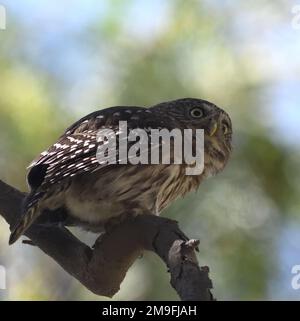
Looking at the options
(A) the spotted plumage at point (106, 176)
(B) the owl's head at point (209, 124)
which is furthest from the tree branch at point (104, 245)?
(B) the owl's head at point (209, 124)

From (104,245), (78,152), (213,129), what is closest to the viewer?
(104,245)

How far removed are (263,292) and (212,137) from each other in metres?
0.68

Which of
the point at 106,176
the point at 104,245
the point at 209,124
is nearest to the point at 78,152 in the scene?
the point at 106,176

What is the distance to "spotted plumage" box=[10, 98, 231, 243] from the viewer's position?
328cm

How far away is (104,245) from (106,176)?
36cm

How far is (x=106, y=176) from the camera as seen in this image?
11.2ft

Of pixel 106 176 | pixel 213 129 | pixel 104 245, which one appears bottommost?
pixel 104 245

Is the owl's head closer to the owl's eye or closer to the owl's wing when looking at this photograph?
the owl's eye

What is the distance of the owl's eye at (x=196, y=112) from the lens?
3.82 meters

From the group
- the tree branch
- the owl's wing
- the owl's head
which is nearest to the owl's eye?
the owl's head

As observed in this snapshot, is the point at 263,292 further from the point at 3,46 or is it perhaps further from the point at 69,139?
the point at 3,46

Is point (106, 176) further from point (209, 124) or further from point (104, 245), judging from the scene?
point (209, 124)

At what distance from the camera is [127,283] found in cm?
399
